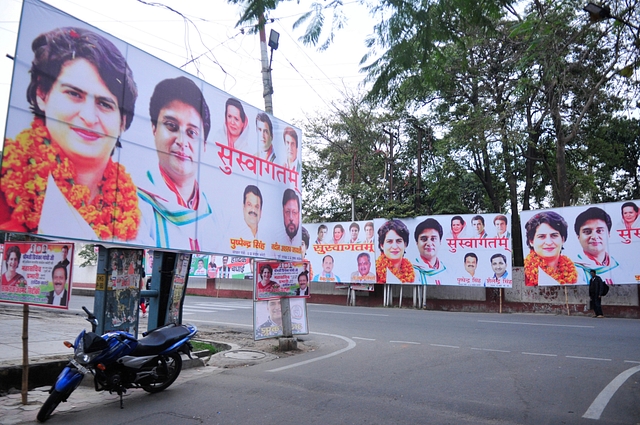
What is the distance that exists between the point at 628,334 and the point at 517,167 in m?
17.3

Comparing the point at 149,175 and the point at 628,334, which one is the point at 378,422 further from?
the point at 628,334

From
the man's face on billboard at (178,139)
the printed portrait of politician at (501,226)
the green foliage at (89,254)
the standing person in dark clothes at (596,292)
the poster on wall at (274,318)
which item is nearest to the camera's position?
the man's face on billboard at (178,139)

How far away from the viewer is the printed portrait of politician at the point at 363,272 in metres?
24.4

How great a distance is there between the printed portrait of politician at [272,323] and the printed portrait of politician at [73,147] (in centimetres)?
410

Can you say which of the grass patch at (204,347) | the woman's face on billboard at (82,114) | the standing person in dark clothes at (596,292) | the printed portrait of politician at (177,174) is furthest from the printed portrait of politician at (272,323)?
the standing person in dark clothes at (596,292)

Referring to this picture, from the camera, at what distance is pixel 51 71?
22.7ft

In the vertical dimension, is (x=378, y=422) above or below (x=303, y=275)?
below

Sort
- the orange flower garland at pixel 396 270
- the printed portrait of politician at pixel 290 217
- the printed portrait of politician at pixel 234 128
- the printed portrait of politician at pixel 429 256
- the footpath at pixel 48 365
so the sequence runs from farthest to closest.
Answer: the orange flower garland at pixel 396 270 < the printed portrait of politician at pixel 429 256 < the printed portrait of politician at pixel 290 217 < the printed portrait of politician at pixel 234 128 < the footpath at pixel 48 365

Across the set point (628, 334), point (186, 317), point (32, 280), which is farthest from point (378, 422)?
point (186, 317)

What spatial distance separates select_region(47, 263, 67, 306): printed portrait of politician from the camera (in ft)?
21.3

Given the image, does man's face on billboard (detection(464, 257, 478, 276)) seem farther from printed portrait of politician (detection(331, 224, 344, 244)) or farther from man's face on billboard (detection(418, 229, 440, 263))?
printed portrait of politician (detection(331, 224, 344, 244))

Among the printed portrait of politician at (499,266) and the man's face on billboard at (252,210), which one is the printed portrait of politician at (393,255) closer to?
the printed portrait of politician at (499,266)

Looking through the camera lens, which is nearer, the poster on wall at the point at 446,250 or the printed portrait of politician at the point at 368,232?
the poster on wall at the point at 446,250

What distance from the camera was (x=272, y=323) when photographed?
1130 cm
